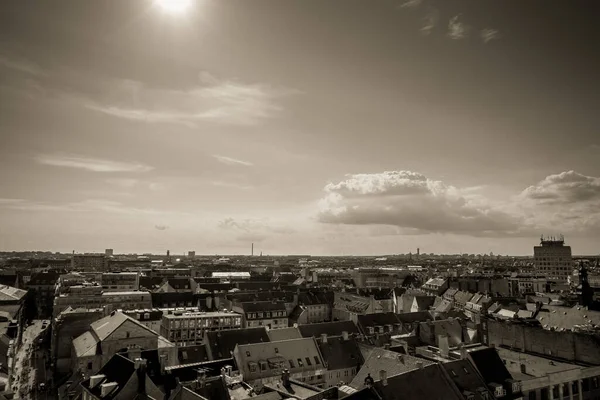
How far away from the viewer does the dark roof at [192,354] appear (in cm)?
7150

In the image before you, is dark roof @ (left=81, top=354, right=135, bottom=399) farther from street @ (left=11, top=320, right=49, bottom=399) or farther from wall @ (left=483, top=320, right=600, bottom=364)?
wall @ (left=483, top=320, right=600, bottom=364)

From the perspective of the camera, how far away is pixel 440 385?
43.2m

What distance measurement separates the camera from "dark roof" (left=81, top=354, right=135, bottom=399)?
51188mm

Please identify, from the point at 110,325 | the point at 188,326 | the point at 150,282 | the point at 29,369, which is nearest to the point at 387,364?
the point at 110,325

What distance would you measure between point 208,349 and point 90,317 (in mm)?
38164

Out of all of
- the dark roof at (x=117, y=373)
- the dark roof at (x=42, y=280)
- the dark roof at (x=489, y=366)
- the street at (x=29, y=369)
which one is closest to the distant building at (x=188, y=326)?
the street at (x=29, y=369)

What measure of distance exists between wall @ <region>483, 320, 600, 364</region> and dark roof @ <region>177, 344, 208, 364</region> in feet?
162

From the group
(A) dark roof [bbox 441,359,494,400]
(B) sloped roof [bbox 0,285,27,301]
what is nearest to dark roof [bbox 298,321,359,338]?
(A) dark roof [bbox 441,359,494,400]

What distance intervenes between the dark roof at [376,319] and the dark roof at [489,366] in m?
39.3

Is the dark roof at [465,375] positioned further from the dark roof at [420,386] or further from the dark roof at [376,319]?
the dark roof at [376,319]

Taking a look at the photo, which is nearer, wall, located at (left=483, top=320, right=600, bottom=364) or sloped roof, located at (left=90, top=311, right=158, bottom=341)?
wall, located at (left=483, top=320, right=600, bottom=364)

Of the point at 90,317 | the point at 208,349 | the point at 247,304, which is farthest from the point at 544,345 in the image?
the point at 90,317

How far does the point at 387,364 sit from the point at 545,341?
100 ft

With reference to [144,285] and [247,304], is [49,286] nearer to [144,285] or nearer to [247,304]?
[144,285]
